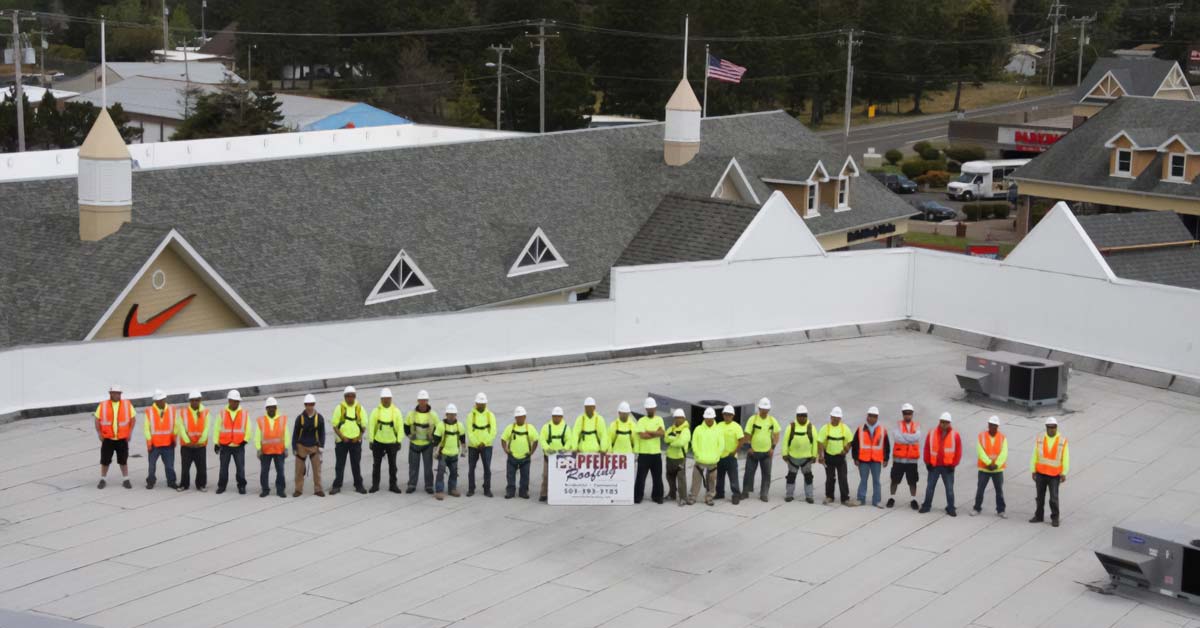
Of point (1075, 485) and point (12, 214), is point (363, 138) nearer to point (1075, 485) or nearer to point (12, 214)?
point (12, 214)

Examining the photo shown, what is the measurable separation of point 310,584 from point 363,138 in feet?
129

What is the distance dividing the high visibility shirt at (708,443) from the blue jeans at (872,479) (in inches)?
101

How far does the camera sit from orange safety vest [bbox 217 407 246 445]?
2697 cm

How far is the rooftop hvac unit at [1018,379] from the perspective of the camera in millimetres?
34875

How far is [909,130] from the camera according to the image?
129000 millimetres

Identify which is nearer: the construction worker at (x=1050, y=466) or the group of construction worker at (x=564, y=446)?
the construction worker at (x=1050, y=466)

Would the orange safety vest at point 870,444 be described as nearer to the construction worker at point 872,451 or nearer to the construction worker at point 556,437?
the construction worker at point 872,451

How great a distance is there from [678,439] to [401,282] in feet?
51.1

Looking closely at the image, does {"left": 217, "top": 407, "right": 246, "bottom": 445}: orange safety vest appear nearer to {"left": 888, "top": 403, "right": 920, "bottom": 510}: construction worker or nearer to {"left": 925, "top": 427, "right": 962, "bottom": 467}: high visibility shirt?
{"left": 888, "top": 403, "right": 920, "bottom": 510}: construction worker

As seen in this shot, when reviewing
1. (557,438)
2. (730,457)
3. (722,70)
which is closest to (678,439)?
(730,457)

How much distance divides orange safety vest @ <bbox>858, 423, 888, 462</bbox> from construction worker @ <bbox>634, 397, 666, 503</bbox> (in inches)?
134

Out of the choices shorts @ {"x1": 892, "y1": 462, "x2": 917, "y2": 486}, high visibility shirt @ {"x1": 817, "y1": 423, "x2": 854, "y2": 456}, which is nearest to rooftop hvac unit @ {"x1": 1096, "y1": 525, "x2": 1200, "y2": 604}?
shorts @ {"x1": 892, "y1": 462, "x2": 917, "y2": 486}

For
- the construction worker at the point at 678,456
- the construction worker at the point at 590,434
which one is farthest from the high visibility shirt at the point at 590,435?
the construction worker at the point at 678,456

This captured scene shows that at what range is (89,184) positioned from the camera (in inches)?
1458
